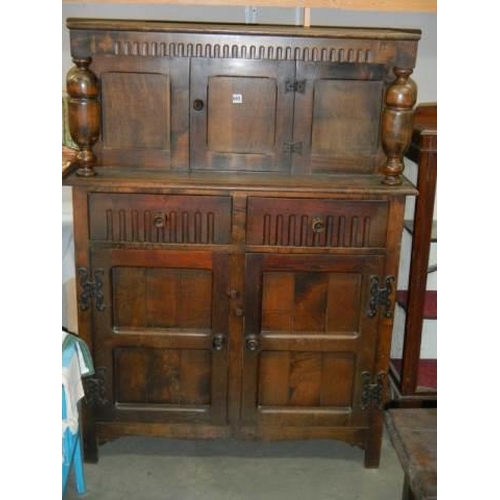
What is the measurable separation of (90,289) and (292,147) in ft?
2.71

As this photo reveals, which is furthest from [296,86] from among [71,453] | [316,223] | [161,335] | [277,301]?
[71,453]

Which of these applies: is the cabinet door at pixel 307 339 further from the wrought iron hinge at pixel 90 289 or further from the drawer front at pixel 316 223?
the wrought iron hinge at pixel 90 289

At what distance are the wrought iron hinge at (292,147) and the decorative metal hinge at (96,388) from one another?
3.22 ft

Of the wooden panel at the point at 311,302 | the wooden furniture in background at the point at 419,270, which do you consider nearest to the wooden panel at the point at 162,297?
the wooden panel at the point at 311,302

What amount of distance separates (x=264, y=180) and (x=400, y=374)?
3.29 ft

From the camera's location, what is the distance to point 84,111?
2027 mm

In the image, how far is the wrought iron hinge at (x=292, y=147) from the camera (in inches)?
84.7

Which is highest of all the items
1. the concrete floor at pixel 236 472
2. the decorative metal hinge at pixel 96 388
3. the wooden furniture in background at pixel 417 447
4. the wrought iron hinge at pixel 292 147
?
the wrought iron hinge at pixel 292 147

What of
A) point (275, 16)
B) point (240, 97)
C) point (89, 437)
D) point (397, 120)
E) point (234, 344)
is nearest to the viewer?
point (397, 120)

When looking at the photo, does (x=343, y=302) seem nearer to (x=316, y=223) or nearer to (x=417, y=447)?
(x=316, y=223)

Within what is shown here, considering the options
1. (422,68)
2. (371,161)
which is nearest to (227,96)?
(371,161)

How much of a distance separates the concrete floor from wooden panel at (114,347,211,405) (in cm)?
29

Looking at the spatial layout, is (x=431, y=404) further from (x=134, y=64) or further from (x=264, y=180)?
(x=134, y=64)
